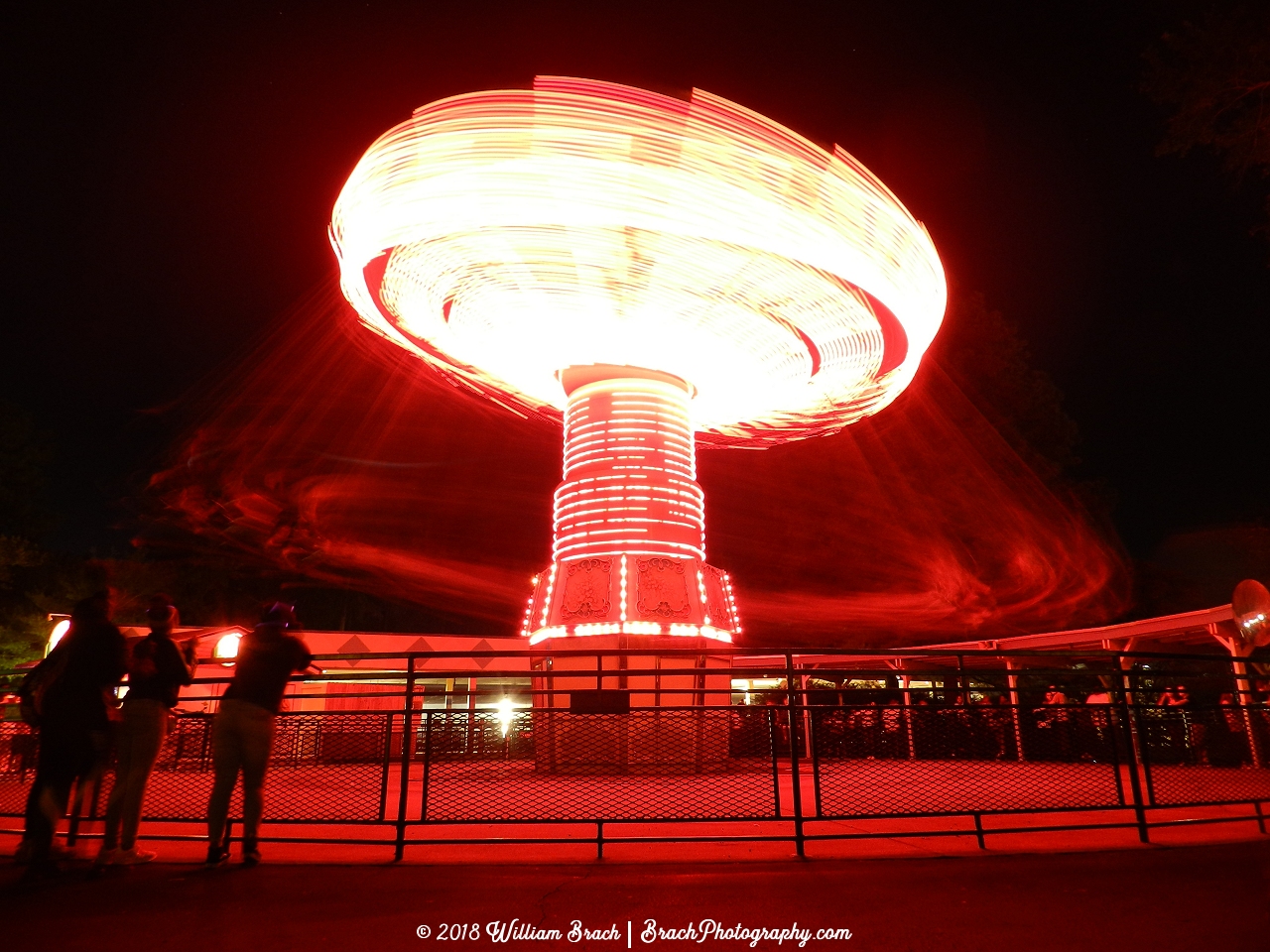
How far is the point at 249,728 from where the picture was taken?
5.68 m

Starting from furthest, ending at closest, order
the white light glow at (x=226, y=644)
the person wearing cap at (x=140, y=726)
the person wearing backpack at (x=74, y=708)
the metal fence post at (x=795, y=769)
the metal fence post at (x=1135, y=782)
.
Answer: the white light glow at (x=226, y=644), the metal fence post at (x=1135, y=782), the metal fence post at (x=795, y=769), the person wearing cap at (x=140, y=726), the person wearing backpack at (x=74, y=708)

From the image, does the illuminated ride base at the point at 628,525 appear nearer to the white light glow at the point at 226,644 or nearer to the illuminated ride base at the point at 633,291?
the illuminated ride base at the point at 633,291

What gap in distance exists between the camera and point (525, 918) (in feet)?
14.7

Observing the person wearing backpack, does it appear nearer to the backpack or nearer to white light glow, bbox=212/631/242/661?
the backpack

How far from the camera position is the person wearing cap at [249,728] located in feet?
18.6

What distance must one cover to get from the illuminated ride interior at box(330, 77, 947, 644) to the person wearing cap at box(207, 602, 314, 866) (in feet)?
23.4

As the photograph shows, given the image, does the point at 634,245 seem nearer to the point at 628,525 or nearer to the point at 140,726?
the point at 628,525

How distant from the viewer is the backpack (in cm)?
575

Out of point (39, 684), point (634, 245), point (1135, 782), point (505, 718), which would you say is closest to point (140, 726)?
point (39, 684)

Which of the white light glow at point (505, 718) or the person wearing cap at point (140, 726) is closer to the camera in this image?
the person wearing cap at point (140, 726)

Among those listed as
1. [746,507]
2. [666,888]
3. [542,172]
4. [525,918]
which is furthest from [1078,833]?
[746,507]

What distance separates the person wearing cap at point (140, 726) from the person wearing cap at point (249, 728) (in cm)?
40

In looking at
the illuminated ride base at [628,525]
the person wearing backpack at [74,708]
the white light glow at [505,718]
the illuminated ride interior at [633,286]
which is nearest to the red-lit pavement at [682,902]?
the person wearing backpack at [74,708]

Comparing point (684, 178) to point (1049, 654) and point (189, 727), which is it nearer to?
point (1049, 654)
